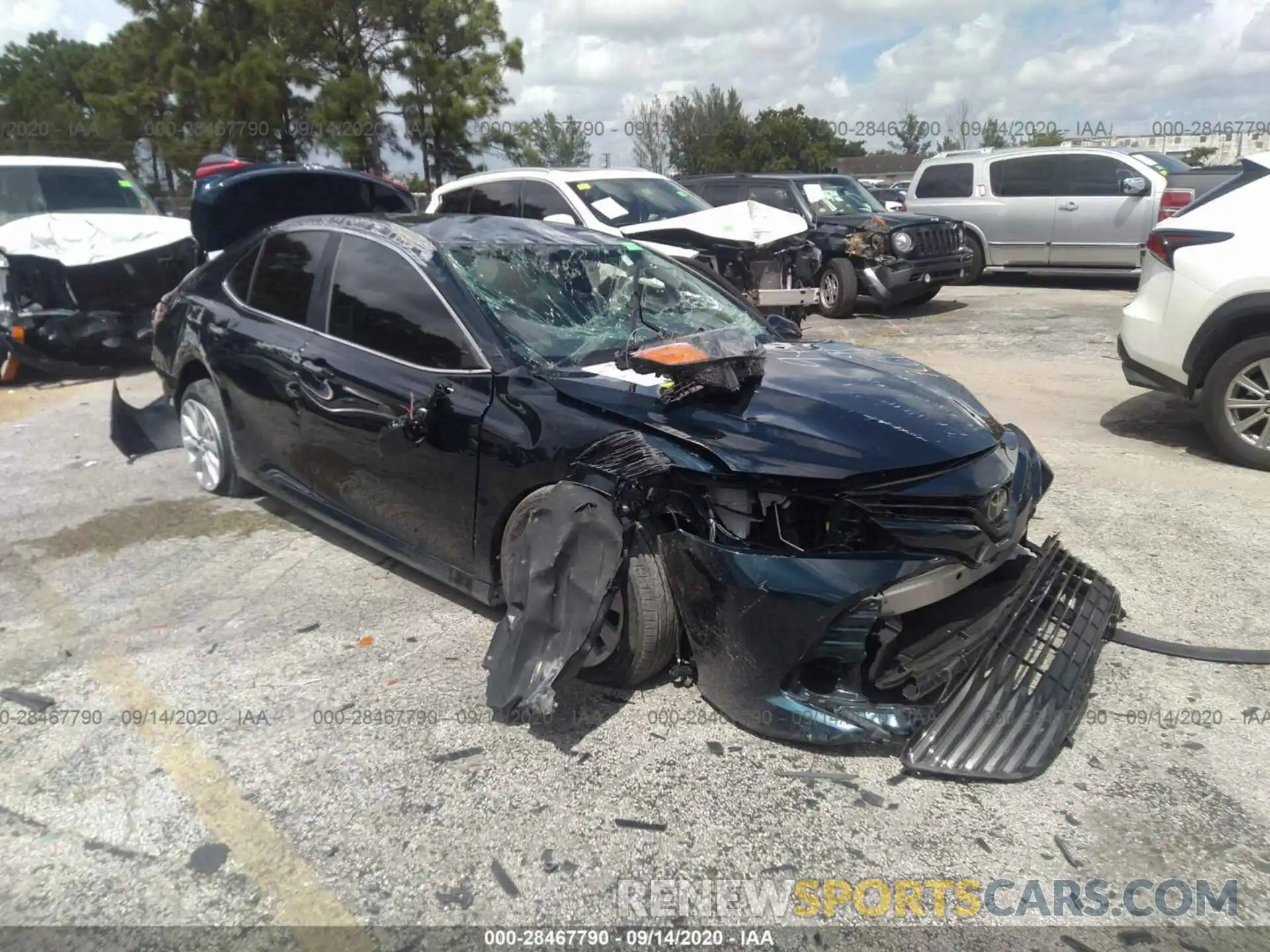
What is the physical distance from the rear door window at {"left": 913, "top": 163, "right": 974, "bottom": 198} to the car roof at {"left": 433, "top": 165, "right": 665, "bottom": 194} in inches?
247

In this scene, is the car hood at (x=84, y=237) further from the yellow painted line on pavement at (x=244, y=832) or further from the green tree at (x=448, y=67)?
the green tree at (x=448, y=67)

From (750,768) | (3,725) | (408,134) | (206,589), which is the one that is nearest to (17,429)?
(206,589)

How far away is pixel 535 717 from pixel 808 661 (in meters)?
0.95

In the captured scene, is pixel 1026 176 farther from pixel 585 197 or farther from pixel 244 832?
pixel 244 832

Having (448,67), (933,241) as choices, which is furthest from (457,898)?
(448,67)

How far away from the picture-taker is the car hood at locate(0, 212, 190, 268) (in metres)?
8.95

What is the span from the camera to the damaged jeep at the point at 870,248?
37.1 ft

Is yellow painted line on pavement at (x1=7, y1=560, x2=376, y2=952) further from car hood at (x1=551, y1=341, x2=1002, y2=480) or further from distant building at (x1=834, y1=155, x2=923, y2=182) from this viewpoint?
distant building at (x1=834, y1=155, x2=923, y2=182)

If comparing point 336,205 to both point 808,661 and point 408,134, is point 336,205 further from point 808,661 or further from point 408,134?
point 408,134

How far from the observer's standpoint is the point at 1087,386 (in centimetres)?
793

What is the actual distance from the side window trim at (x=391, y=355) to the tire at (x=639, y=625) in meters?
0.62

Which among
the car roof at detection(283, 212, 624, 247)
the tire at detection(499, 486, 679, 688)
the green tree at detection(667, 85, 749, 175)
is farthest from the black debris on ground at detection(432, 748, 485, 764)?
the green tree at detection(667, 85, 749, 175)
